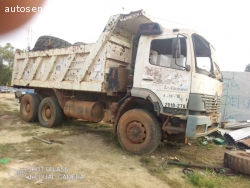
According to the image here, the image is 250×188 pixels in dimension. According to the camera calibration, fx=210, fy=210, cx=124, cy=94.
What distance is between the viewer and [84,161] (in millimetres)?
3840

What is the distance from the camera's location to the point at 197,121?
3.72 meters

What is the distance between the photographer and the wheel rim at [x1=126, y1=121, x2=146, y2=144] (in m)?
4.24

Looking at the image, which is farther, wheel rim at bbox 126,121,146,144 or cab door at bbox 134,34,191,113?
wheel rim at bbox 126,121,146,144

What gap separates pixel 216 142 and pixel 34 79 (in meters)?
5.97

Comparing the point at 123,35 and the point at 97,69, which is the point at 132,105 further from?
the point at 123,35

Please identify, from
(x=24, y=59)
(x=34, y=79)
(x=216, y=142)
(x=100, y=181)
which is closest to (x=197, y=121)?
(x=100, y=181)

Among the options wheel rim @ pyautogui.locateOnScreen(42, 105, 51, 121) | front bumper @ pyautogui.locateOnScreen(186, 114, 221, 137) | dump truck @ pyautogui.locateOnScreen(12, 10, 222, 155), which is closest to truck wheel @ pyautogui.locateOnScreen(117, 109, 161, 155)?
dump truck @ pyautogui.locateOnScreen(12, 10, 222, 155)

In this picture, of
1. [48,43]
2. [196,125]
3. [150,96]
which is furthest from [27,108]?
[196,125]

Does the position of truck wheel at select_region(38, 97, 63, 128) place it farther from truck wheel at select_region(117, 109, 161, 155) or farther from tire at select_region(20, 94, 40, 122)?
truck wheel at select_region(117, 109, 161, 155)

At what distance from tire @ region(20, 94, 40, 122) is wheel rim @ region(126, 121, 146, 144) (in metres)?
3.98

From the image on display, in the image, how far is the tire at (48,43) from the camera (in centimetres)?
695

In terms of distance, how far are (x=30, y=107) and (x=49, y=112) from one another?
0.96 m

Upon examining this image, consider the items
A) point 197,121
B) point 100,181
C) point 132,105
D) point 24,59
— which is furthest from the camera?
point 24,59

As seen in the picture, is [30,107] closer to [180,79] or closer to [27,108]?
[27,108]
